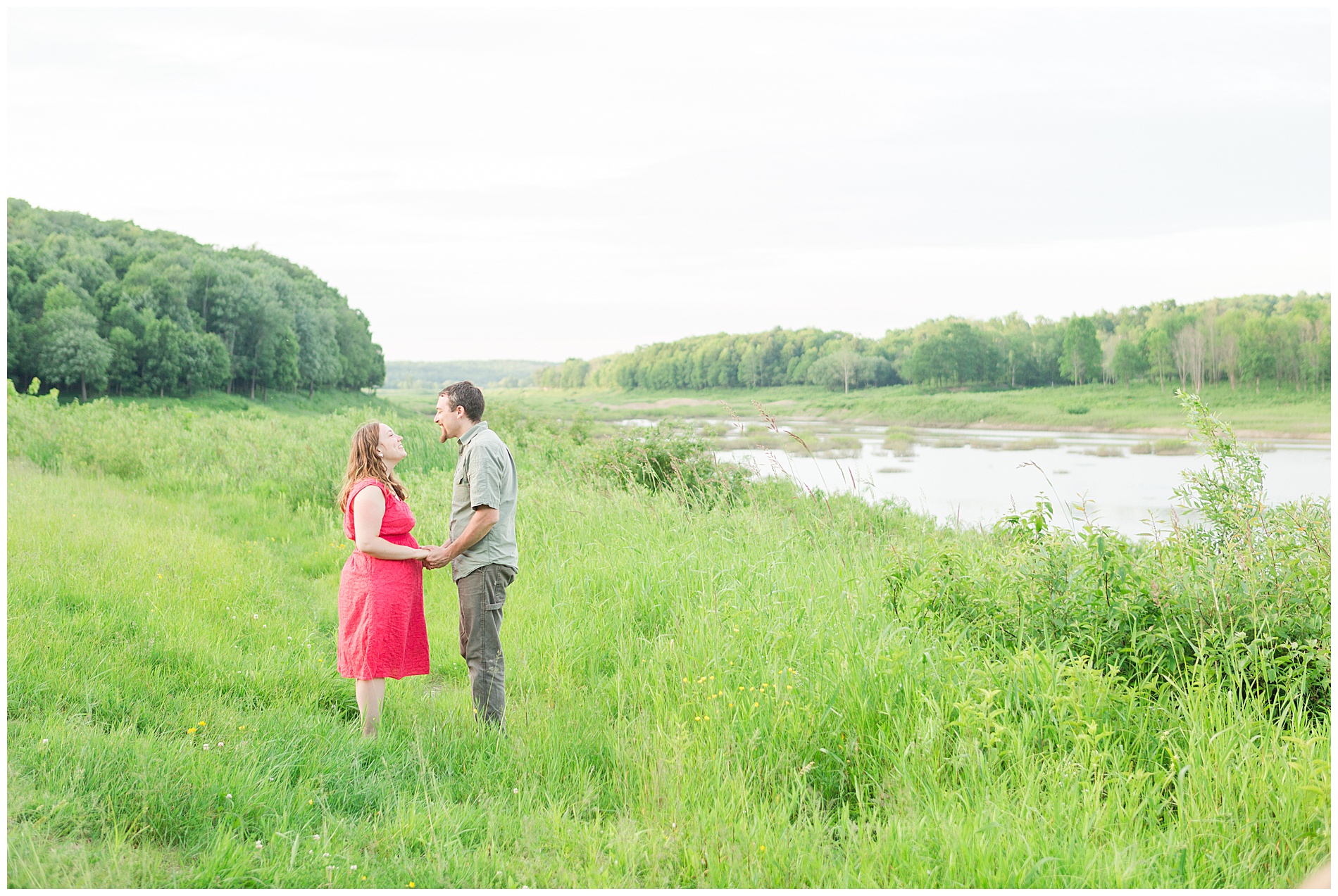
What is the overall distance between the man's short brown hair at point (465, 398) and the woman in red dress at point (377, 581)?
0.40 meters

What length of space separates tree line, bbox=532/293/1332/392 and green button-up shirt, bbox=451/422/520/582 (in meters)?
33.3

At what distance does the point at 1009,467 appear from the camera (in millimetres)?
39688

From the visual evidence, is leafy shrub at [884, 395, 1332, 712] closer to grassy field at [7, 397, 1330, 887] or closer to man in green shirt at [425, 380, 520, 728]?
grassy field at [7, 397, 1330, 887]

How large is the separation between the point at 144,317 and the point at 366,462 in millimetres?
67175

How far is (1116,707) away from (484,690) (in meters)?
3.25

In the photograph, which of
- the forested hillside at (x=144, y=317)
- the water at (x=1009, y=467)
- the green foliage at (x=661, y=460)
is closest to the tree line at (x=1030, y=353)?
the water at (x=1009, y=467)

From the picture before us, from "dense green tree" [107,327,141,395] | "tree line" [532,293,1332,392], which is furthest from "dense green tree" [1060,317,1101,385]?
"dense green tree" [107,327,141,395]

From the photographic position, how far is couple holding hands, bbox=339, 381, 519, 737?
14.4ft

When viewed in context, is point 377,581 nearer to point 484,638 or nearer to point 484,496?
point 484,638

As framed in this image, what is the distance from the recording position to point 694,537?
743 centimetres

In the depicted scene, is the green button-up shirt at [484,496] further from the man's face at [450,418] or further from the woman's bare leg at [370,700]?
the woman's bare leg at [370,700]

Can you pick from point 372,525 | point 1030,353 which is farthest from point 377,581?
point 1030,353

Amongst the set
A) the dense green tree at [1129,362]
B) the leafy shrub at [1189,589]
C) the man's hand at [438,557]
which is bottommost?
the leafy shrub at [1189,589]

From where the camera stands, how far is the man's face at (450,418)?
4547mm
